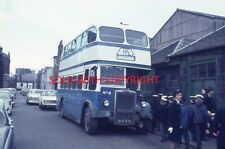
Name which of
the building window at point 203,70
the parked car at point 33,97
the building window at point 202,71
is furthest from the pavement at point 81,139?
the parked car at point 33,97

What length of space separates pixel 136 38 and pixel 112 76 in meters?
2.23

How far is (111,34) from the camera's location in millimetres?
12820

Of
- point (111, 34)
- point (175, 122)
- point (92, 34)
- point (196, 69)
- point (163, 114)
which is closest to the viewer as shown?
point (175, 122)

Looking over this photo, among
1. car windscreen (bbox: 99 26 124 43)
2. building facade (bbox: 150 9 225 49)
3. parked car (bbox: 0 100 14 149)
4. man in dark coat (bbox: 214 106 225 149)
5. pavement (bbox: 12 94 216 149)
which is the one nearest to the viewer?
parked car (bbox: 0 100 14 149)

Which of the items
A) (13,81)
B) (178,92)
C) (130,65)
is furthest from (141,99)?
(13,81)

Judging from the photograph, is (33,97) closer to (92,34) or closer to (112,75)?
(92,34)

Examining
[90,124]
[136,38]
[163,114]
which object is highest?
[136,38]

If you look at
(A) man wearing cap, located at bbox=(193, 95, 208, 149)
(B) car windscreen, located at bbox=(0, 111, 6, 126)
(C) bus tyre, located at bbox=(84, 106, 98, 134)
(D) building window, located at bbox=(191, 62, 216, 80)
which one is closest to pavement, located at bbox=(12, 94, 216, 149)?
(C) bus tyre, located at bbox=(84, 106, 98, 134)

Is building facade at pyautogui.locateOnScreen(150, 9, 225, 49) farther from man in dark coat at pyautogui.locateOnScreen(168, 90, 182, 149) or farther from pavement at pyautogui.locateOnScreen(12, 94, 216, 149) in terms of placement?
man in dark coat at pyautogui.locateOnScreen(168, 90, 182, 149)

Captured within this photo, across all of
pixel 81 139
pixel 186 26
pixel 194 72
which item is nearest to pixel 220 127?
pixel 81 139

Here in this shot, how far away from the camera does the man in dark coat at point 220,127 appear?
234 inches

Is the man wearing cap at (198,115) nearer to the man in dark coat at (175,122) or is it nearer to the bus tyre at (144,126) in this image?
the man in dark coat at (175,122)

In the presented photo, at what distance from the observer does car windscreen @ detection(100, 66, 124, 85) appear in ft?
40.2

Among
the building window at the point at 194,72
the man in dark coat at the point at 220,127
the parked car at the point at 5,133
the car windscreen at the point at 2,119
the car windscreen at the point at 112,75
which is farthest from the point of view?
the building window at the point at 194,72
